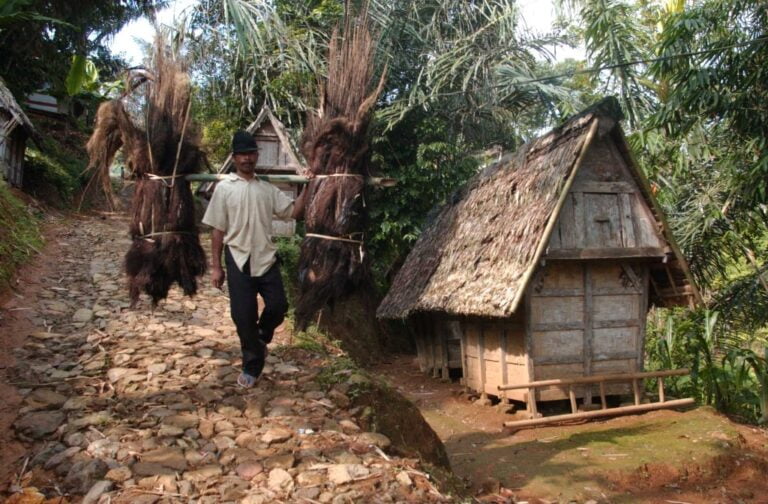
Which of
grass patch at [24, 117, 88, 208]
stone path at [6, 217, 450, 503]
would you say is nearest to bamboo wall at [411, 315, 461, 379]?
stone path at [6, 217, 450, 503]

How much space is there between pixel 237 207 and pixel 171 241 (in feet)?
2.93

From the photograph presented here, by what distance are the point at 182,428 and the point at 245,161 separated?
192 centimetres

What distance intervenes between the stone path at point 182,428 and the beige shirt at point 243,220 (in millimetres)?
→ 1097

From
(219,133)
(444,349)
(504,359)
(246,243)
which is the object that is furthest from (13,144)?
(246,243)

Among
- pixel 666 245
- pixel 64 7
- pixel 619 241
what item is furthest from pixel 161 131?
pixel 64 7

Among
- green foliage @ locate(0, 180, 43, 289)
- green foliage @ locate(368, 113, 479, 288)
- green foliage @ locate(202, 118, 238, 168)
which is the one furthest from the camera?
green foliage @ locate(202, 118, 238, 168)

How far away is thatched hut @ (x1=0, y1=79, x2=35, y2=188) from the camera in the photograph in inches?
523

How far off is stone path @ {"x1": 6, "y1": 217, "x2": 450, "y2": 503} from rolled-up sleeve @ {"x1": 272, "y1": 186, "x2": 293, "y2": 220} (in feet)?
4.63

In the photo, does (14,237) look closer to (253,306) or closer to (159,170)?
(159,170)

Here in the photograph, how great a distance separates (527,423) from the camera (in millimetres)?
8164

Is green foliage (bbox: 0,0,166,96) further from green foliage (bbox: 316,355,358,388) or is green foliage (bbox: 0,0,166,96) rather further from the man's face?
green foliage (bbox: 316,355,358,388)

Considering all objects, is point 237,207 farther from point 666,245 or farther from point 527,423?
point 666,245

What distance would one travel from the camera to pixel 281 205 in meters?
4.96

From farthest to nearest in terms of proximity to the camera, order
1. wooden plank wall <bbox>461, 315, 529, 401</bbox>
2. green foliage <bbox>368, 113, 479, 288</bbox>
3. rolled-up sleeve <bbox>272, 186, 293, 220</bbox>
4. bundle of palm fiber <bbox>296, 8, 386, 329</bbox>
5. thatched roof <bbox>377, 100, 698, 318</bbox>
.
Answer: green foliage <bbox>368, 113, 479, 288</bbox>
wooden plank wall <bbox>461, 315, 529, 401</bbox>
thatched roof <bbox>377, 100, 698, 318</bbox>
bundle of palm fiber <bbox>296, 8, 386, 329</bbox>
rolled-up sleeve <bbox>272, 186, 293, 220</bbox>
